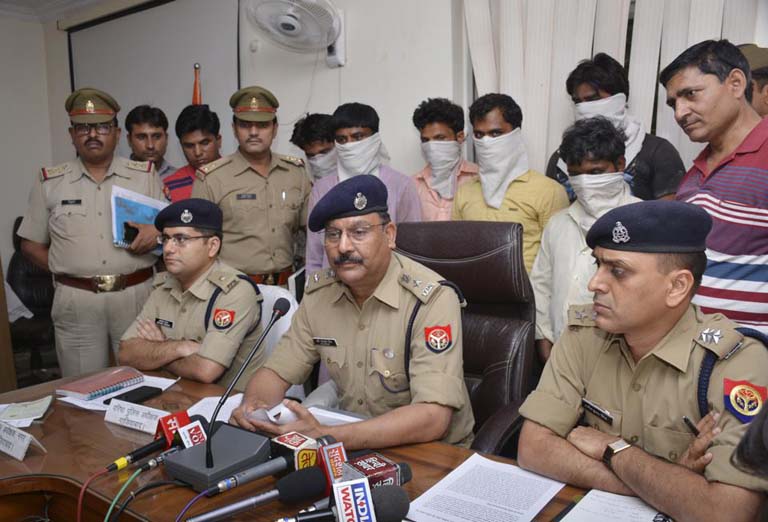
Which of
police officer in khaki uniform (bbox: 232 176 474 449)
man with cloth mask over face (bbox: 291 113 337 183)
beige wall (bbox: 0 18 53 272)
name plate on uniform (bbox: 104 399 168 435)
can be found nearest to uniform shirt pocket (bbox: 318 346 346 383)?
police officer in khaki uniform (bbox: 232 176 474 449)

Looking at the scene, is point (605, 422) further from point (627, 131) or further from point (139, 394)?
point (627, 131)

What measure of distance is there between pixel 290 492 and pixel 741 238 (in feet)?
4.71

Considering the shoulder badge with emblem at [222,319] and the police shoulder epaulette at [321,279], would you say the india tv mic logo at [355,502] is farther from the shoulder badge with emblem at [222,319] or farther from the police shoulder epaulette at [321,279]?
the shoulder badge with emblem at [222,319]

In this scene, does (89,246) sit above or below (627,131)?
below

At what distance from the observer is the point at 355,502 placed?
1.01 meters

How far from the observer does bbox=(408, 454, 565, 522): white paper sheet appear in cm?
116

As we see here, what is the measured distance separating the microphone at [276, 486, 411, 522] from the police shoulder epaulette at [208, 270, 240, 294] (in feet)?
4.63

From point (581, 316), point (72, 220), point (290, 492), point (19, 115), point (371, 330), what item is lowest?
point (290, 492)

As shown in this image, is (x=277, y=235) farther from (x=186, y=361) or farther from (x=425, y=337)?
(x=425, y=337)

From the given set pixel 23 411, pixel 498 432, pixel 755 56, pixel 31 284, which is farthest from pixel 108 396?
pixel 31 284

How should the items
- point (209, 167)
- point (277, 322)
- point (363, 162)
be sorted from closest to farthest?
point (277, 322) < point (363, 162) < point (209, 167)

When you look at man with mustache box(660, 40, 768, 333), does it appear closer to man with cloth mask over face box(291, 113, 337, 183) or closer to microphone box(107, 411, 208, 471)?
microphone box(107, 411, 208, 471)

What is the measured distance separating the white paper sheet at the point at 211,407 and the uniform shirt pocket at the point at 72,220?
5.92ft

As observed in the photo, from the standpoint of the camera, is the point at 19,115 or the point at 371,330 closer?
the point at 371,330
